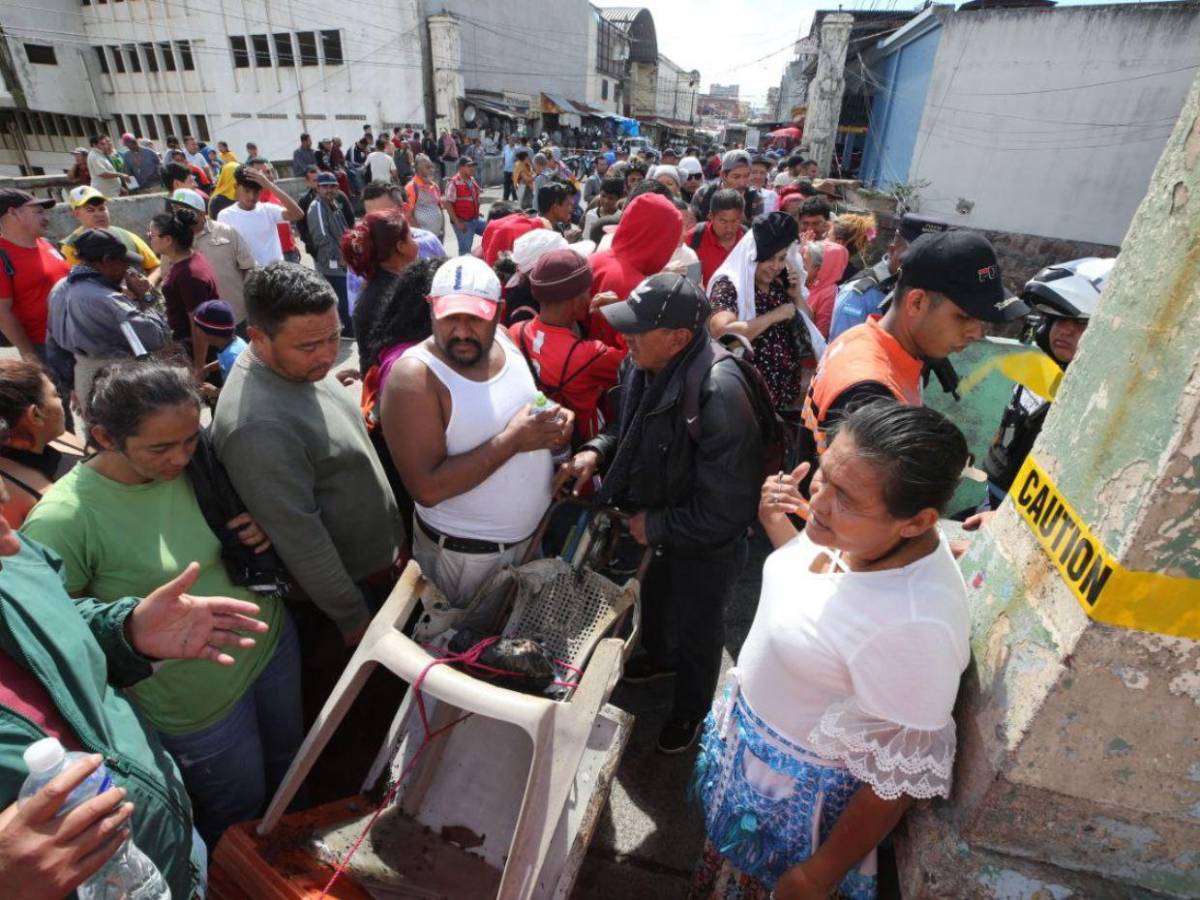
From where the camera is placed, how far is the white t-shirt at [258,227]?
5363 mm

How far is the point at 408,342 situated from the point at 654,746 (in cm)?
211

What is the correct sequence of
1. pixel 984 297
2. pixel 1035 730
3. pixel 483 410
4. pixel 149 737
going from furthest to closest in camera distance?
pixel 483 410 < pixel 984 297 < pixel 149 737 < pixel 1035 730

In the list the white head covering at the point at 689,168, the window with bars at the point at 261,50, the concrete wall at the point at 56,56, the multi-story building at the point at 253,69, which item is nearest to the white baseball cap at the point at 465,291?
the white head covering at the point at 689,168

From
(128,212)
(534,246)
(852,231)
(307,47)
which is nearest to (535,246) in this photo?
(534,246)

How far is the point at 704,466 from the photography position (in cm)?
214

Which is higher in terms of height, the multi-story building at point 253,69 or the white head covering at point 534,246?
the multi-story building at point 253,69

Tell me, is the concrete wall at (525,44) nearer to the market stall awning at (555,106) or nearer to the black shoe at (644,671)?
the market stall awning at (555,106)

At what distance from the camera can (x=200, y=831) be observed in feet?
6.62

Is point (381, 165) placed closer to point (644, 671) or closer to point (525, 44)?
point (644, 671)

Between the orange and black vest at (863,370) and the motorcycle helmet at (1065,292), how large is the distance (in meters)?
0.82

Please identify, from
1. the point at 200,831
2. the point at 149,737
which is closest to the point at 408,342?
the point at 149,737

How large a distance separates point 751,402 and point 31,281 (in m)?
4.62

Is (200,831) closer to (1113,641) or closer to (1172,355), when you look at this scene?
(1113,641)

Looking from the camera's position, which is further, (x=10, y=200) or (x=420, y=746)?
(x=10, y=200)
